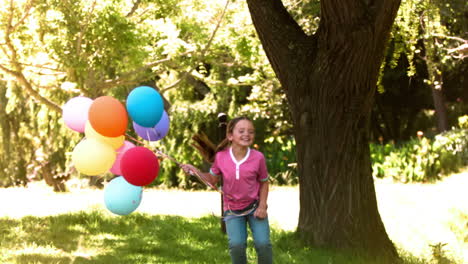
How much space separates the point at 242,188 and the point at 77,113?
4.82ft

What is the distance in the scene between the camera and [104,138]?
473 centimetres

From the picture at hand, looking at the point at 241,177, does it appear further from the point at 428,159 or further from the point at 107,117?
the point at 428,159

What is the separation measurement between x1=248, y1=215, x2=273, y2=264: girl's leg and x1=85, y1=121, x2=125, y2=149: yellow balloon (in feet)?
3.92

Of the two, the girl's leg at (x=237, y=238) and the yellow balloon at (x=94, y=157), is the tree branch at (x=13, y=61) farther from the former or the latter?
the girl's leg at (x=237, y=238)

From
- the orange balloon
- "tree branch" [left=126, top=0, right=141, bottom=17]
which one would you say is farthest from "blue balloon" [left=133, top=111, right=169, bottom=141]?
"tree branch" [left=126, top=0, right=141, bottom=17]

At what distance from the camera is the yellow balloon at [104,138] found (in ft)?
15.5

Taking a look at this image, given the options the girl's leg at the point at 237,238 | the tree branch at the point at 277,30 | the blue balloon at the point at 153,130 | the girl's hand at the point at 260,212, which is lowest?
the girl's leg at the point at 237,238

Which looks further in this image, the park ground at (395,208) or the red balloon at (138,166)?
the park ground at (395,208)

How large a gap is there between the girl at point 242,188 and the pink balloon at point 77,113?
1030 millimetres

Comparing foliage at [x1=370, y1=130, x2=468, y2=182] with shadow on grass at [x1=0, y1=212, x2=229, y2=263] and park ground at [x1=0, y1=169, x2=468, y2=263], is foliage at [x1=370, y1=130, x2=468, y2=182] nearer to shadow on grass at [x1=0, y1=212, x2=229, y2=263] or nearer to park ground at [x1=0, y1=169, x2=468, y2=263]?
park ground at [x1=0, y1=169, x2=468, y2=263]

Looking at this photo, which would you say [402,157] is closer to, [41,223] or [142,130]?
[41,223]

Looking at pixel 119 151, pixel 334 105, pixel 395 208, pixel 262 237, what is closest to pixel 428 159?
pixel 395 208

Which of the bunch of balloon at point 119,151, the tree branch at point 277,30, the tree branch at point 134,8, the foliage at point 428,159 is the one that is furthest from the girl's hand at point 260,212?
the foliage at point 428,159

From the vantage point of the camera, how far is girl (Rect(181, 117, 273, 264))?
4668mm
